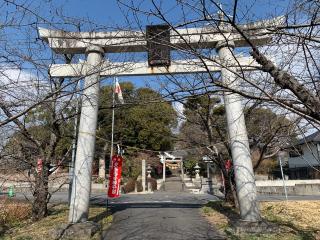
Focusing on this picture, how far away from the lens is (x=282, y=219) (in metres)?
9.87

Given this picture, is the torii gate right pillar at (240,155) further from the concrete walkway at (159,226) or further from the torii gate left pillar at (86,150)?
the torii gate left pillar at (86,150)

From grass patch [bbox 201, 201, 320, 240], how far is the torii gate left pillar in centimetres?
371

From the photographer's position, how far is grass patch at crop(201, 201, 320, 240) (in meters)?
7.92

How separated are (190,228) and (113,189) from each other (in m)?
3.03

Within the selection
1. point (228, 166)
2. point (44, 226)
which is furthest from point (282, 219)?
point (44, 226)

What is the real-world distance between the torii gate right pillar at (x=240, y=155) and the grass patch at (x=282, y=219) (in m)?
0.69

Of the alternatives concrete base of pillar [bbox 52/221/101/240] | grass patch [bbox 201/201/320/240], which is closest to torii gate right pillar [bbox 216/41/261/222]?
grass patch [bbox 201/201/320/240]

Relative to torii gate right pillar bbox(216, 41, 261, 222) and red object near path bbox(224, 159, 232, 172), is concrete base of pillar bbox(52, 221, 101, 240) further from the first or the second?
red object near path bbox(224, 159, 232, 172)

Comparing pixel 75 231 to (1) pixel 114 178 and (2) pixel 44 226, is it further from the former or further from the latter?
(1) pixel 114 178

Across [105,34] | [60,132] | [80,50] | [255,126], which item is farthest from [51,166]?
[255,126]

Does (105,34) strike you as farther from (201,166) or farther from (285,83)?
(201,166)

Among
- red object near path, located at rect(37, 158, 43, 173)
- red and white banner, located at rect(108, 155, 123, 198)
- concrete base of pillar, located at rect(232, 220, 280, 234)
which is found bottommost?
concrete base of pillar, located at rect(232, 220, 280, 234)

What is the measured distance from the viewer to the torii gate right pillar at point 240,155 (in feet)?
28.7

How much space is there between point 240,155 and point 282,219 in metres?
2.46
